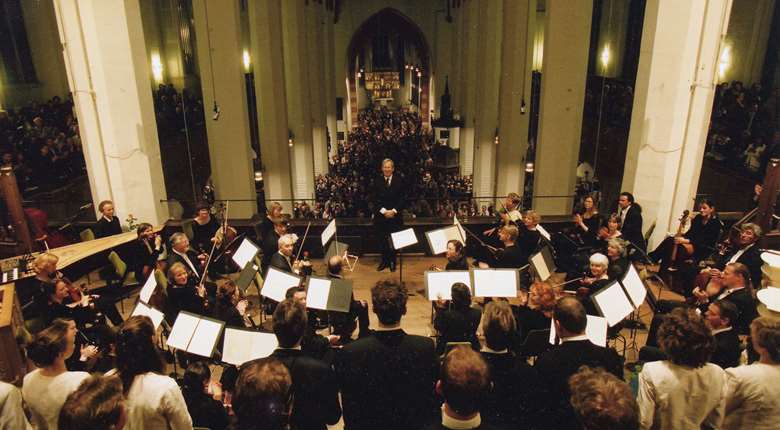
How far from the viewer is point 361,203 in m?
13.6

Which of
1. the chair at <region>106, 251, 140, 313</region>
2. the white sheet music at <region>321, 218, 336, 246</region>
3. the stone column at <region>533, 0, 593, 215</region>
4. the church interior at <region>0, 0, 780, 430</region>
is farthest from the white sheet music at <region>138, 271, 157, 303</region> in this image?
the stone column at <region>533, 0, 593, 215</region>

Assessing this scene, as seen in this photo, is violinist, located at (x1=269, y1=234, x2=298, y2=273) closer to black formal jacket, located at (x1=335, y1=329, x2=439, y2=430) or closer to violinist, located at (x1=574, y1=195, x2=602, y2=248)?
black formal jacket, located at (x1=335, y1=329, x2=439, y2=430)

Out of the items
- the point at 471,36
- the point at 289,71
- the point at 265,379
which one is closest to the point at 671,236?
the point at 265,379

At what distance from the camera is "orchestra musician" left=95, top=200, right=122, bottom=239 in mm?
7652

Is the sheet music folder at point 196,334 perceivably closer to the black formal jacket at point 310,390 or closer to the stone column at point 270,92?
the black formal jacket at point 310,390

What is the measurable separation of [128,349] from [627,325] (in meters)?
5.45

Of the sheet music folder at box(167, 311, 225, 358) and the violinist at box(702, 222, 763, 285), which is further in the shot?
the violinist at box(702, 222, 763, 285)

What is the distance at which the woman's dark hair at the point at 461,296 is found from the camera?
14.1 feet

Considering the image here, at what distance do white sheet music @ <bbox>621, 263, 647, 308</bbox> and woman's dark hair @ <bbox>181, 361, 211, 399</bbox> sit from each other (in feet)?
12.1

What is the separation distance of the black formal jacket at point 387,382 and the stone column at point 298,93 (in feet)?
43.4

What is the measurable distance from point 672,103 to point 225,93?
323 inches

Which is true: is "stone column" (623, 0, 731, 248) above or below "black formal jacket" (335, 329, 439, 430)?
above

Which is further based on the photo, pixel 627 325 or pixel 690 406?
pixel 627 325

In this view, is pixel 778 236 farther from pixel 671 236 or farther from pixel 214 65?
pixel 214 65
